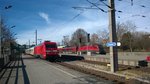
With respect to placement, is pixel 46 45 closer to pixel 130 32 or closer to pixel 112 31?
pixel 112 31

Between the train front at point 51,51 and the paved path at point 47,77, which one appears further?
the train front at point 51,51

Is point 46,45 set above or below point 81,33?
below

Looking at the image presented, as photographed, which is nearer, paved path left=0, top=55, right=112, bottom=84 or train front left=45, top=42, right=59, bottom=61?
paved path left=0, top=55, right=112, bottom=84

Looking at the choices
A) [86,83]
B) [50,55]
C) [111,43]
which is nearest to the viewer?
[86,83]

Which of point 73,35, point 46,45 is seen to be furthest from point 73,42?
point 46,45

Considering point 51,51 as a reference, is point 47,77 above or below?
below

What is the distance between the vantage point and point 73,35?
164 m

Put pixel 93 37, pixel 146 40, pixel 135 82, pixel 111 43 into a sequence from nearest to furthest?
pixel 135 82 < pixel 111 43 < pixel 146 40 < pixel 93 37

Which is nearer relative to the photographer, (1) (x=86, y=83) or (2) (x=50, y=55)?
(1) (x=86, y=83)

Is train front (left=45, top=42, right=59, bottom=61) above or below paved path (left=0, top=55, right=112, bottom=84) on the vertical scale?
above

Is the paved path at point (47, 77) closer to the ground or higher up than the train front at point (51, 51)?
closer to the ground

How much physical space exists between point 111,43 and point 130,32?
71.1 meters

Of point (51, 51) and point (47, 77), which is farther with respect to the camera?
point (51, 51)

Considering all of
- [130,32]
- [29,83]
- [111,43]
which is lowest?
[29,83]
